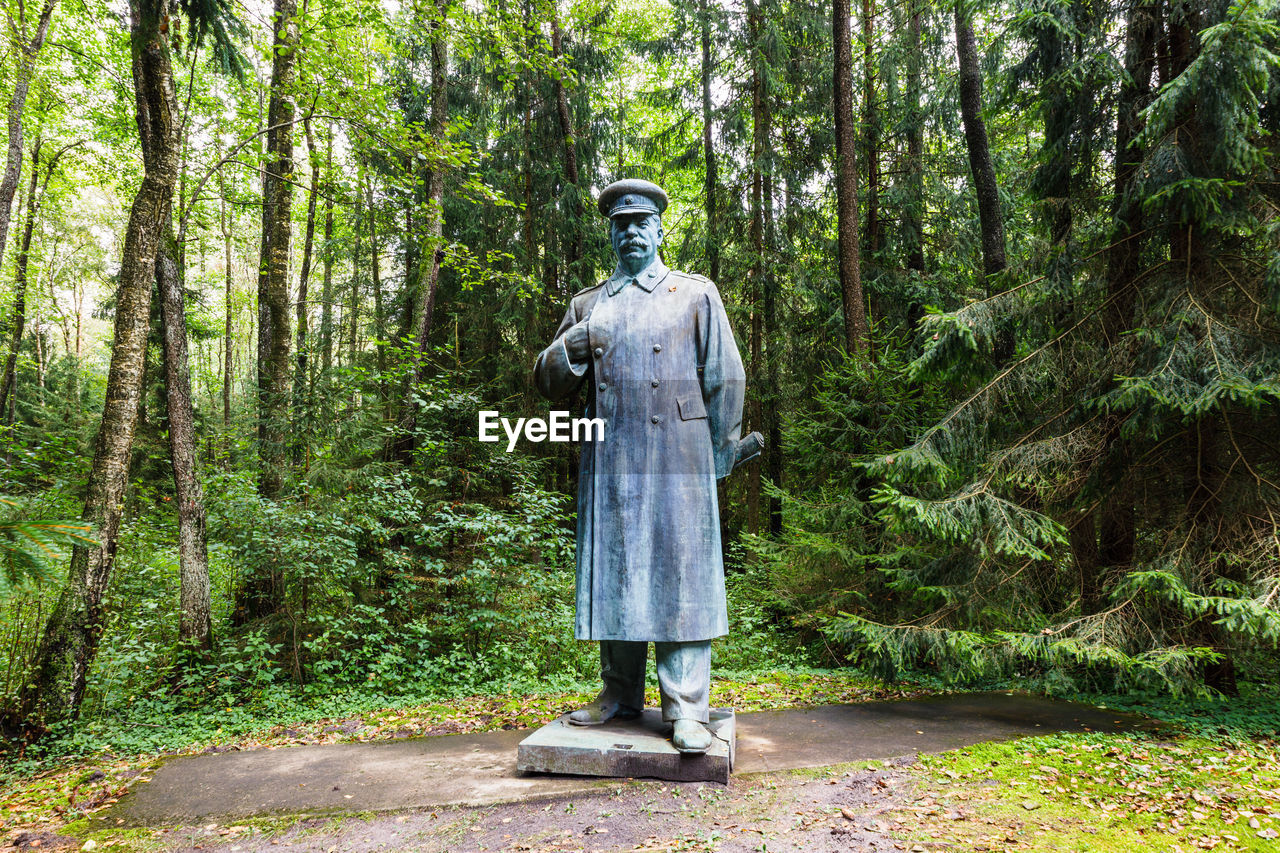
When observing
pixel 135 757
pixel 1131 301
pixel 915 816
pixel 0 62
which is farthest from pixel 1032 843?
pixel 0 62

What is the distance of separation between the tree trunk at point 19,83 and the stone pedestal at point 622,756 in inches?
307

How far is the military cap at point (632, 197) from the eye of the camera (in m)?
3.70

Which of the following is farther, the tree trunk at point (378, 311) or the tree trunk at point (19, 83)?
the tree trunk at point (378, 311)

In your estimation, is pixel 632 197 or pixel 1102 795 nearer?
pixel 1102 795

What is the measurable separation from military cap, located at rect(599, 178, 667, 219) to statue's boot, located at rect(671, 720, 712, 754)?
8.68 feet

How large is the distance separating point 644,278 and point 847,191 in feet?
18.4

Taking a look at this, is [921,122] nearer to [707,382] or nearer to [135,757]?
[707,382]

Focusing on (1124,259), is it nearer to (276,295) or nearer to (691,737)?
(691,737)

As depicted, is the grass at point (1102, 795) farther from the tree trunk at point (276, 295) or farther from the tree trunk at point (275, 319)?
the tree trunk at point (276, 295)

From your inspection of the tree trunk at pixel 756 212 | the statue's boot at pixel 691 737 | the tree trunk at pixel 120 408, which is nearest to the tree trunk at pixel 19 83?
the tree trunk at pixel 120 408

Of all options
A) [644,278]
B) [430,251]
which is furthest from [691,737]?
[430,251]

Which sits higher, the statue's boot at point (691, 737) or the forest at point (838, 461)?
the forest at point (838, 461)

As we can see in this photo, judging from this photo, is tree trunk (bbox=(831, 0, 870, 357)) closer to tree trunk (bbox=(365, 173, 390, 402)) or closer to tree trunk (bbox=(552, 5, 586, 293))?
tree trunk (bbox=(365, 173, 390, 402))

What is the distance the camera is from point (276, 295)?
7695 millimetres
